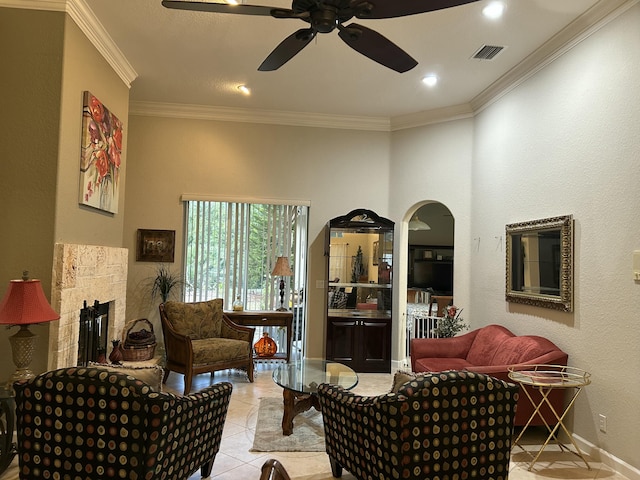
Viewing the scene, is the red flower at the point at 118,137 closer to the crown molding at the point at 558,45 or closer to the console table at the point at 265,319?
the console table at the point at 265,319

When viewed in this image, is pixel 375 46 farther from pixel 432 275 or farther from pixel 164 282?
pixel 432 275

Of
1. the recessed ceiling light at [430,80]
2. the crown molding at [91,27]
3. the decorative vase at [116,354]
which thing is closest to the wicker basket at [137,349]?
the decorative vase at [116,354]

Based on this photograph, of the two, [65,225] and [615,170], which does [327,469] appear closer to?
[65,225]

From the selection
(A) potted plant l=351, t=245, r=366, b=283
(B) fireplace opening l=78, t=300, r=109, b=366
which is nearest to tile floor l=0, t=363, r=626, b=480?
(B) fireplace opening l=78, t=300, r=109, b=366

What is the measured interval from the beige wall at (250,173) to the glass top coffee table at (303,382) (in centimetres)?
200

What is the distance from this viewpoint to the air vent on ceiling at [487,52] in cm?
425

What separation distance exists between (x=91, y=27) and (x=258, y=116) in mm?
2679

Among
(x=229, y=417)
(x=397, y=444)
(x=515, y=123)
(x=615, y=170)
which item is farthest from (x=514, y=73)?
(x=229, y=417)

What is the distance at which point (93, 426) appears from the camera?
88.8 inches

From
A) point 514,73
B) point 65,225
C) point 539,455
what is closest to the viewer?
point 539,455

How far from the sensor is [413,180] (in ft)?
20.4

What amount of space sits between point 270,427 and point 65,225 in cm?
240

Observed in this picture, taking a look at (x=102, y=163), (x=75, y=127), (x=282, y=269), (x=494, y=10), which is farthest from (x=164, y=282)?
(x=494, y=10)

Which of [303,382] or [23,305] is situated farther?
[303,382]
